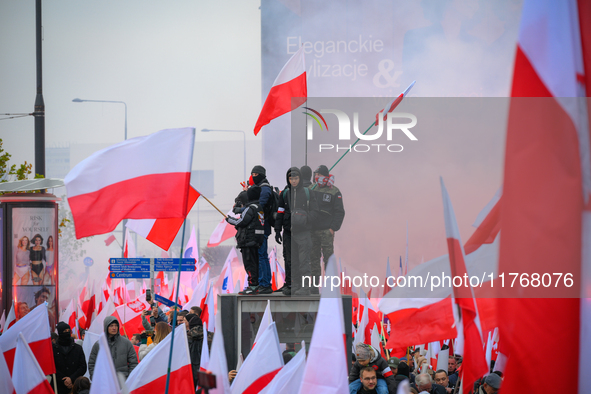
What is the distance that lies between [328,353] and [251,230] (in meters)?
4.79

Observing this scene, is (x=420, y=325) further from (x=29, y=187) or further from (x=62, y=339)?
(x=29, y=187)

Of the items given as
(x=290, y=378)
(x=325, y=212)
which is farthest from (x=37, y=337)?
(x=325, y=212)

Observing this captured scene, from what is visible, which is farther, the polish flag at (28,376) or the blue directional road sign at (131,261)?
the blue directional road sign at (131,261)

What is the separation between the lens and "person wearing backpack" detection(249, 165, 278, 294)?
30.0 feet

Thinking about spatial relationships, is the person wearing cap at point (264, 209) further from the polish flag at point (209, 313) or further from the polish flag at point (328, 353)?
the polish flag at point (328, 353)

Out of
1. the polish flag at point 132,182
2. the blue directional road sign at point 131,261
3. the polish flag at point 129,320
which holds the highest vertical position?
the polish flag at point 132,182

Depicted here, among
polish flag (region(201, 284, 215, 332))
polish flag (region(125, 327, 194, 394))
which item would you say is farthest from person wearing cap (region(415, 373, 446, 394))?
polish flag (region(201, 284, 215, 332))

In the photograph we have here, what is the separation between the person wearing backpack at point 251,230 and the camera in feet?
29.8

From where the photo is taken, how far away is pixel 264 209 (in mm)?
9250

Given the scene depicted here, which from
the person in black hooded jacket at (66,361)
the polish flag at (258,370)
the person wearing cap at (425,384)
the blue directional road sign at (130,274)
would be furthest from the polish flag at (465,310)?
the blue directional road sign at (130,274)

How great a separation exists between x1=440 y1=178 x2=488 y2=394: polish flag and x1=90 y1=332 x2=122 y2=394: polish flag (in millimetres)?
2755

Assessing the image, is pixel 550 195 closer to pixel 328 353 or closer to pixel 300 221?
pixel 328 353

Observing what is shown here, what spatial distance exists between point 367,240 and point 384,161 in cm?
94

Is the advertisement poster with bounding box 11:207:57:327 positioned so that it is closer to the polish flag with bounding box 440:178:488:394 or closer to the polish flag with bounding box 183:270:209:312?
the polish flag with bounding box 183:270:209:312
